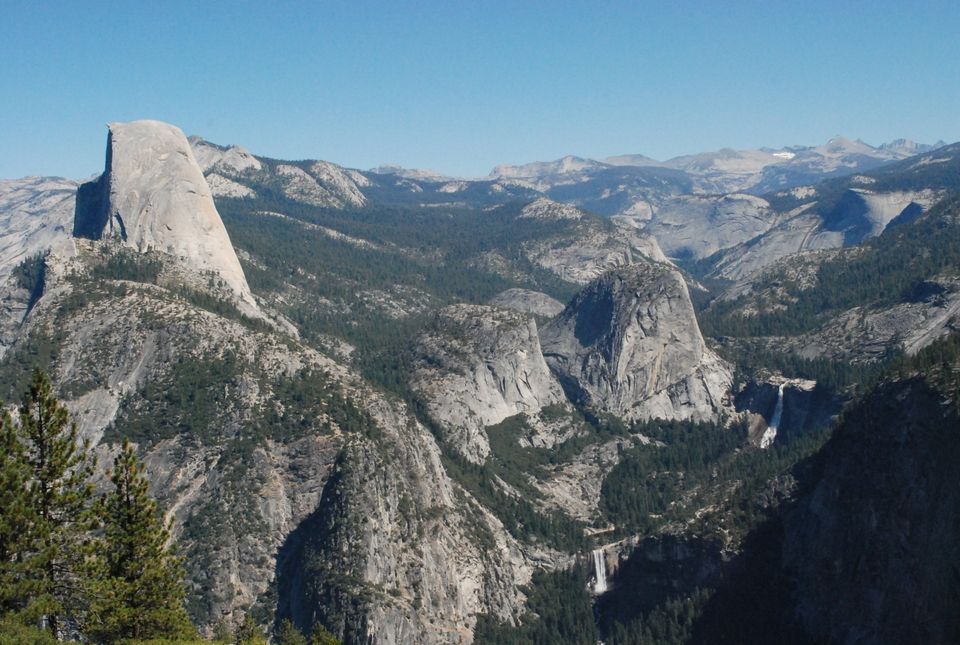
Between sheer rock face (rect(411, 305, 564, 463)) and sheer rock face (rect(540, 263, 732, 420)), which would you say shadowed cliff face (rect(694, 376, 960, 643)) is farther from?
sheer rock face (rect(540, 263, 732, 420))

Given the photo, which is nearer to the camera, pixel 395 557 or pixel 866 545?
pixel 866 545

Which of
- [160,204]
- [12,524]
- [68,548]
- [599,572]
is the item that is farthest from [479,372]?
[12,524]

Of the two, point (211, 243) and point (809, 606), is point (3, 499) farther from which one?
point (211, 243)

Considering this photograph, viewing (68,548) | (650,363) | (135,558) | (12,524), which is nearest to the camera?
(12,524)

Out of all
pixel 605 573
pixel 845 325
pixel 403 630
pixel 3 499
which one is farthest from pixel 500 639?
pixel 845 325

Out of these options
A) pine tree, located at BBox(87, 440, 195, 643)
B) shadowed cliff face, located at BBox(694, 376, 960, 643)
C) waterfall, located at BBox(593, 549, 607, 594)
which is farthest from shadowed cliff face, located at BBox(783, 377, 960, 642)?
pine tree, located at BBox(87, 440, 195, 643)

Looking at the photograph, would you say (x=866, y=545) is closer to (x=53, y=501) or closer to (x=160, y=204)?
(x=53, y=501)
